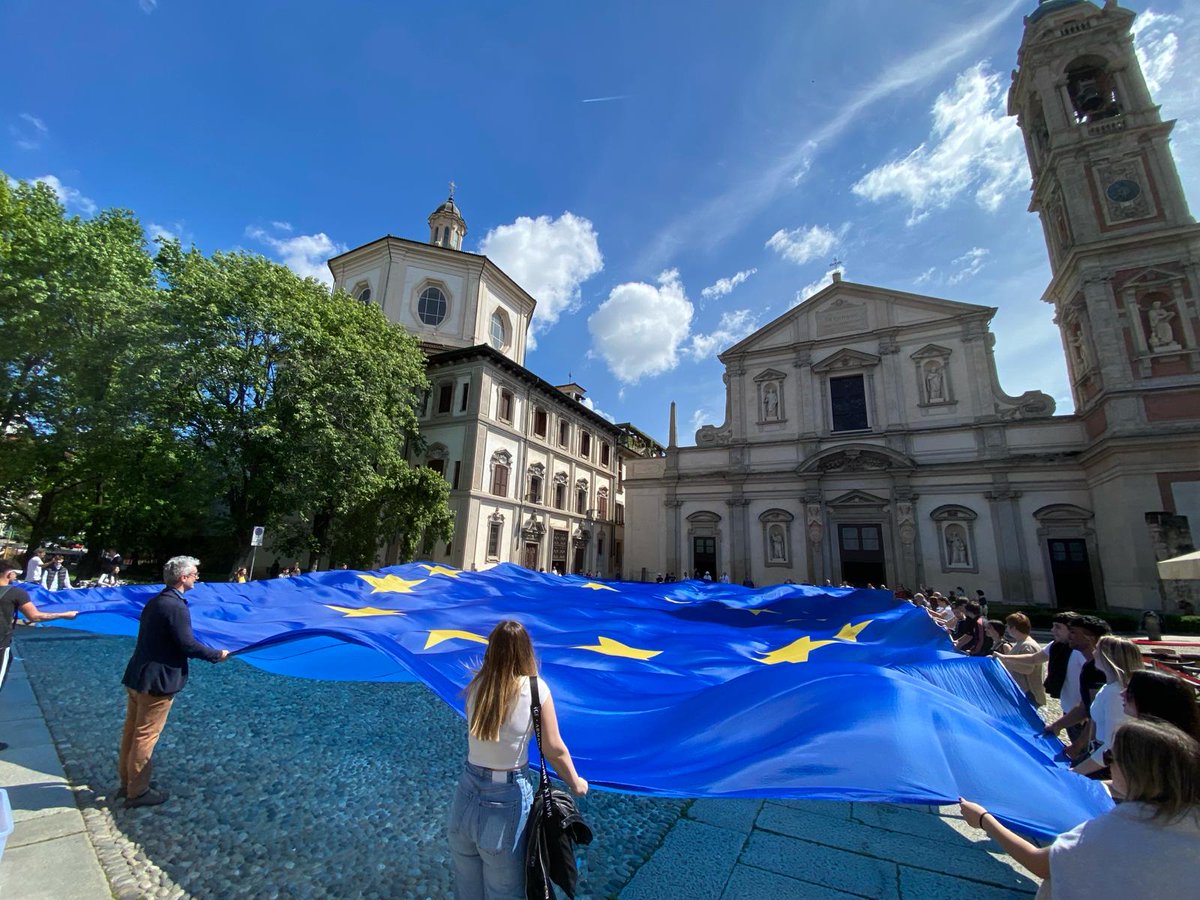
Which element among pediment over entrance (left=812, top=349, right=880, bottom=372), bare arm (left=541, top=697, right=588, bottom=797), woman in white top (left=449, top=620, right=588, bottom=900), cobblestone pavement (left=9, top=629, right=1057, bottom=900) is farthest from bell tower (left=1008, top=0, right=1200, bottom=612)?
woman in white top (left=449, top=620, right=588, bottom=900)

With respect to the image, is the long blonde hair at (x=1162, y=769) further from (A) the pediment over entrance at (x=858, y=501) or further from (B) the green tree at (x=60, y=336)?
(A) the pediment over entrance at (x=858, y=501)

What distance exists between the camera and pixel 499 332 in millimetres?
32875

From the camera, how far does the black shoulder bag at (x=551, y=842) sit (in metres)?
2.19

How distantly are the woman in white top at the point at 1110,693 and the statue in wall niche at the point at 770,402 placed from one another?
2642 centimetres

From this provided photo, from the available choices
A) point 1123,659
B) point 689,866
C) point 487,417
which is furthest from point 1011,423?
point 689,866

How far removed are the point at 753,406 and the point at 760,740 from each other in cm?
2850

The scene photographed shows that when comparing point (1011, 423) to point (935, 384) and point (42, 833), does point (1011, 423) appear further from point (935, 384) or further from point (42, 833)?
point (42, 833)

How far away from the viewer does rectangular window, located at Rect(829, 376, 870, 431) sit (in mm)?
27683

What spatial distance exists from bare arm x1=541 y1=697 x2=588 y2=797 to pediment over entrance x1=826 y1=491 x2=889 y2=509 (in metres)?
27.1

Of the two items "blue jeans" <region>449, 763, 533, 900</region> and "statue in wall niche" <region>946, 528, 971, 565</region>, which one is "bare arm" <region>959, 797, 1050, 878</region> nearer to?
"blue jeans" <region>449, 763, 533, 900</region>

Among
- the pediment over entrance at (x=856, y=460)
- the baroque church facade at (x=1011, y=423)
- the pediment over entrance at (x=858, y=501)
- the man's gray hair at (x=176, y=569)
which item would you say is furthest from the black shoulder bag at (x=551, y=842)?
the pediment over entrance at (x=858, y=501)

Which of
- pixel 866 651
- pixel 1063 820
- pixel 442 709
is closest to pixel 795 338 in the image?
pixel 866 651

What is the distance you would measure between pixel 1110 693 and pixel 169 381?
818 inches

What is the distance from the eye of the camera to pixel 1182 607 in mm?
17203
